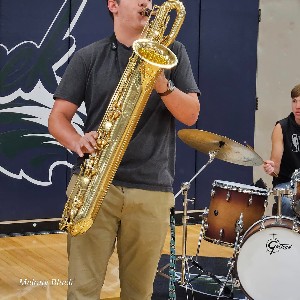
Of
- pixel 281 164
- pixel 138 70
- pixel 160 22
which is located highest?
pixel 160 22

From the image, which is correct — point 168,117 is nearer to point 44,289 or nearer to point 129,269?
point 129,269

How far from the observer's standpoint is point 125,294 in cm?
255

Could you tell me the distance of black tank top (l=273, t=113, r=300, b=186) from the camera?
5287 millimetres

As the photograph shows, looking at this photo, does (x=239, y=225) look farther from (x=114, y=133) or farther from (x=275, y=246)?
(x=114, y=133)

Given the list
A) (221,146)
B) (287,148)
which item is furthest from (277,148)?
(221,146)

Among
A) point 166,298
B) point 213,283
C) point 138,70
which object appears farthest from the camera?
point 213,283

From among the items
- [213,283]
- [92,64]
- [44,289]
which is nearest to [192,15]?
[213,283]

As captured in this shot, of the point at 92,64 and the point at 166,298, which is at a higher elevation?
the point at 92,64

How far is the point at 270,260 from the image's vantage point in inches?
161

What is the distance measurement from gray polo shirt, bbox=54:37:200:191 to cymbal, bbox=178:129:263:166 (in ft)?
5.29

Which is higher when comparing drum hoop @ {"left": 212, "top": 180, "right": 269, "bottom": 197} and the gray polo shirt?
the gray polo shirt

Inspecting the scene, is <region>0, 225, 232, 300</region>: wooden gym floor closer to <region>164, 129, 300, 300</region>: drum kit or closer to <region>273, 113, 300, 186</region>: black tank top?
<region>164, 129, 300, 300</region>: drum kit

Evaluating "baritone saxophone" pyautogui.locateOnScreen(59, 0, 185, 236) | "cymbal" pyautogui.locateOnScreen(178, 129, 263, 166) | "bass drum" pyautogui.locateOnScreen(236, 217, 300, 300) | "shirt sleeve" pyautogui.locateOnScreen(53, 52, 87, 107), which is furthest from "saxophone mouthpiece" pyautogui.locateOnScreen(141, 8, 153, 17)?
"bass drum" pyautogui.locateOnScreen(236, 217, 300, 300)

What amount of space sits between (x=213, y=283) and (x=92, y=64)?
9.36ft
